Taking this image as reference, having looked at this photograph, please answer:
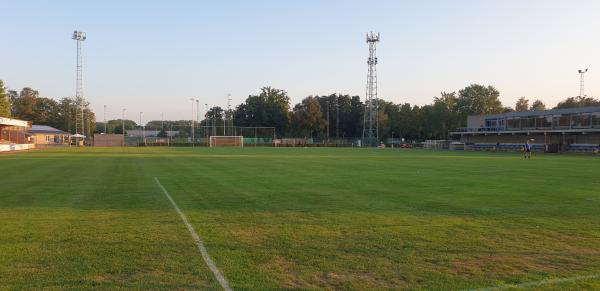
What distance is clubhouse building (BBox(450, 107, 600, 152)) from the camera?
6844 centimetres

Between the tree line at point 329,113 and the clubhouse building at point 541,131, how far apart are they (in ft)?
57.6

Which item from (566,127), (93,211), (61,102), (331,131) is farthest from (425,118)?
(93,211)

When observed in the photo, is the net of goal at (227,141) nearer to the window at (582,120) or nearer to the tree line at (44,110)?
the tree line at (44,110)

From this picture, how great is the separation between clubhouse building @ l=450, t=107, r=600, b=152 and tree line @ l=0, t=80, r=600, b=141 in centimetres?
1757

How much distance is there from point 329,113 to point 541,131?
74576 mm

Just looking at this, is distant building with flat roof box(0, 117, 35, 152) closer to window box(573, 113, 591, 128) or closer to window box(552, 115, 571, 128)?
window box(552, 115, 571, 128)

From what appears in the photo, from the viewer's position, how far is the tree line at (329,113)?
111 metres

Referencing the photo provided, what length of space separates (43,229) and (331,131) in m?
132

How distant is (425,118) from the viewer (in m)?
115

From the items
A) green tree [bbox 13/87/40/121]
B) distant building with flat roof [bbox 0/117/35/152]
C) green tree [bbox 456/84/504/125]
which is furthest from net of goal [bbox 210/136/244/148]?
green tree [bbox 13/87/40/121]

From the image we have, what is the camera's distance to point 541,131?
7438cm

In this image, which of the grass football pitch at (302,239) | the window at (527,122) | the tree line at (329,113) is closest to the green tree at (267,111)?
the tree line at (329,113)

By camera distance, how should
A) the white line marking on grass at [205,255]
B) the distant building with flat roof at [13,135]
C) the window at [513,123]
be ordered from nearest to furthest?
the white line marking on grass at [205,255] < the distant building with flat roof at [13,135] < the window at [513,123]

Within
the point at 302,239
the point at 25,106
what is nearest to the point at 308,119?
the point at 25,106
